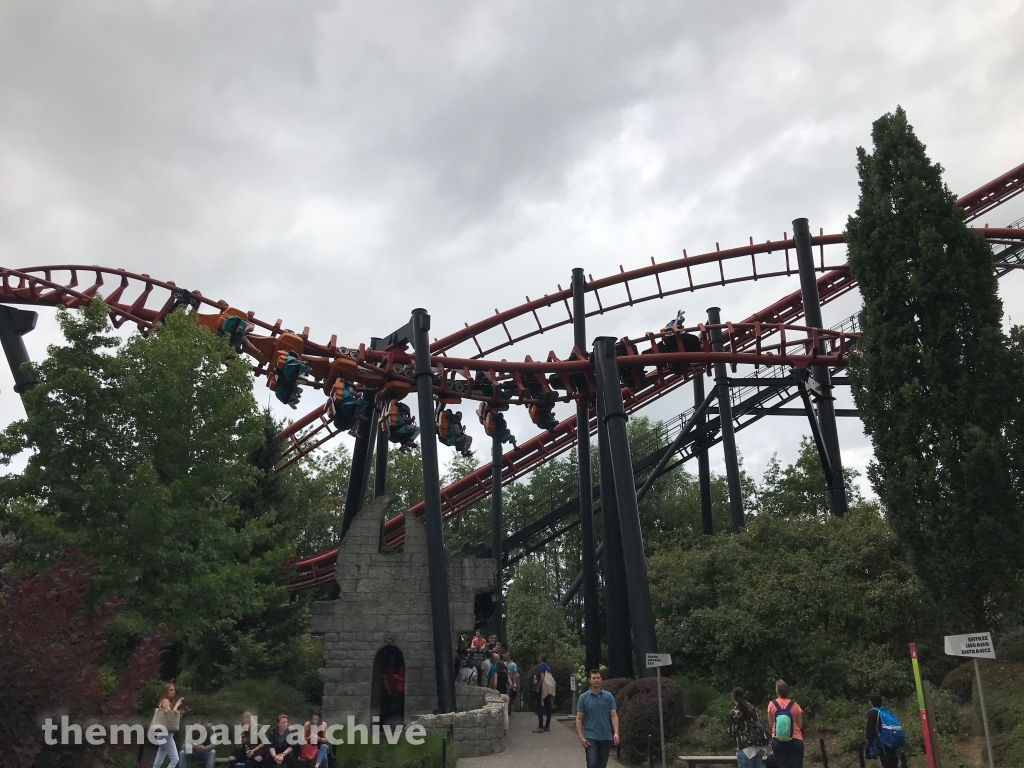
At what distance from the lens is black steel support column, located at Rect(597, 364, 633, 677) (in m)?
16.9

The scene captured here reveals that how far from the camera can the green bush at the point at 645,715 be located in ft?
41.1

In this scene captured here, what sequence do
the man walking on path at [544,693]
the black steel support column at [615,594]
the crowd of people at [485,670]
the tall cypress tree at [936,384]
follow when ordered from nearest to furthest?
the tall cypress tree at [936,384] → the man walking on path at [544,693] → the black steel support column at [615,594] → the crowd of people at [485,670]

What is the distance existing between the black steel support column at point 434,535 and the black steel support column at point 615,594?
338 cm

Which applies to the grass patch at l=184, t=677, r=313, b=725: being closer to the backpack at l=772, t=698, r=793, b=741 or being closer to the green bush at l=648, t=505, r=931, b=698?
the green bush at l=648, t=505, r=931, b=698

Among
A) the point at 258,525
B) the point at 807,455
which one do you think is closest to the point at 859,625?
the point at 258,525

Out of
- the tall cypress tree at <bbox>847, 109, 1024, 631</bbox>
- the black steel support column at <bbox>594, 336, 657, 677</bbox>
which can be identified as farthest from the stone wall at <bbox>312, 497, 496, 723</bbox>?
the tall cypress tree at <bbox>847, 109, 1024, 631</bbox>

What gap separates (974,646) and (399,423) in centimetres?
1393

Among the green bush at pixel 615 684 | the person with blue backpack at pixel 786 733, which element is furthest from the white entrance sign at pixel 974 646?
the green bush at pixel 615 684

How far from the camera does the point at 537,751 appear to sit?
542 inches

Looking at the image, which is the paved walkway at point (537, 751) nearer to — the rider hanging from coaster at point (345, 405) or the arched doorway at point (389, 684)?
the arched doorway at point (389, 684)

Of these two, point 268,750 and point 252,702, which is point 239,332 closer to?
point 252,702

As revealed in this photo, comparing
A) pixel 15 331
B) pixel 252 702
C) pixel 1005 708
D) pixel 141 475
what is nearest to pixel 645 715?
pixel 1005 708

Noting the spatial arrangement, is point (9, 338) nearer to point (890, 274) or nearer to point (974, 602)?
point (890, 274)

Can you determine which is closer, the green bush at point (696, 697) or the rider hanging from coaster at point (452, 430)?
the green bush at point (696, 697)
